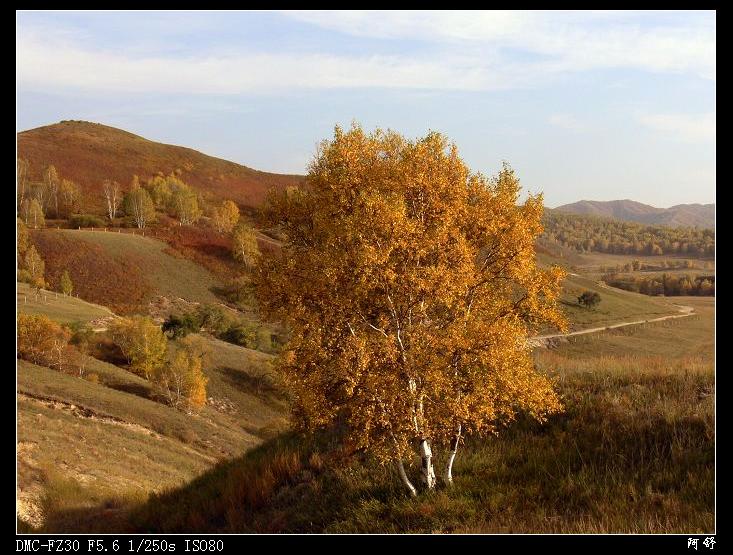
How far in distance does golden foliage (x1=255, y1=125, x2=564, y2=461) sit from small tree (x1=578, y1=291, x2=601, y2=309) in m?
122

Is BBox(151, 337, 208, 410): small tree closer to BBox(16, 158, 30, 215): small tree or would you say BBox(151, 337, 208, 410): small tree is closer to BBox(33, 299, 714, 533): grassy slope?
BBox(33, 299, 714, 533): grassy slope

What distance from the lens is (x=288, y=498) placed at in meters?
15.9

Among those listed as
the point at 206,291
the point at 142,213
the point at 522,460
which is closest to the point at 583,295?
the point at 206,291

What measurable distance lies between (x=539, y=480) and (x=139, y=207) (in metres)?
142

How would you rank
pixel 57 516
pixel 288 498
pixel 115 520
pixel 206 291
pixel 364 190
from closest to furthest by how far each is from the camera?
pixel 364 190
pixel 288 498
pixel 115 520
pixel 57 516
pixel 206 291

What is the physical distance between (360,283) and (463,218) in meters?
3.51

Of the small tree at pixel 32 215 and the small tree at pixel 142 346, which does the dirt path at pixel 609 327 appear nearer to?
the small tree at pixel 142 346

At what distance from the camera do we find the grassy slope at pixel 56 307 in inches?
2889

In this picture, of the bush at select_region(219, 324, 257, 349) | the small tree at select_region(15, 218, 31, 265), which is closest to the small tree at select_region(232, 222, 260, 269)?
the bush at select_region(219, 324, 257, 349)

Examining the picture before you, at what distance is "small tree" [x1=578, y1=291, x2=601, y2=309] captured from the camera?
12647 centimetres

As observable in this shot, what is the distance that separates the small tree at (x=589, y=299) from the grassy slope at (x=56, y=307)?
Result: 4068 inches

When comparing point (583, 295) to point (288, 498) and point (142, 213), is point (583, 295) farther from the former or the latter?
point (288, 498)

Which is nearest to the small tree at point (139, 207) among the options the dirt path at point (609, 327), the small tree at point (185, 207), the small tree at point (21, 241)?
the small tree at point (185, 207)
